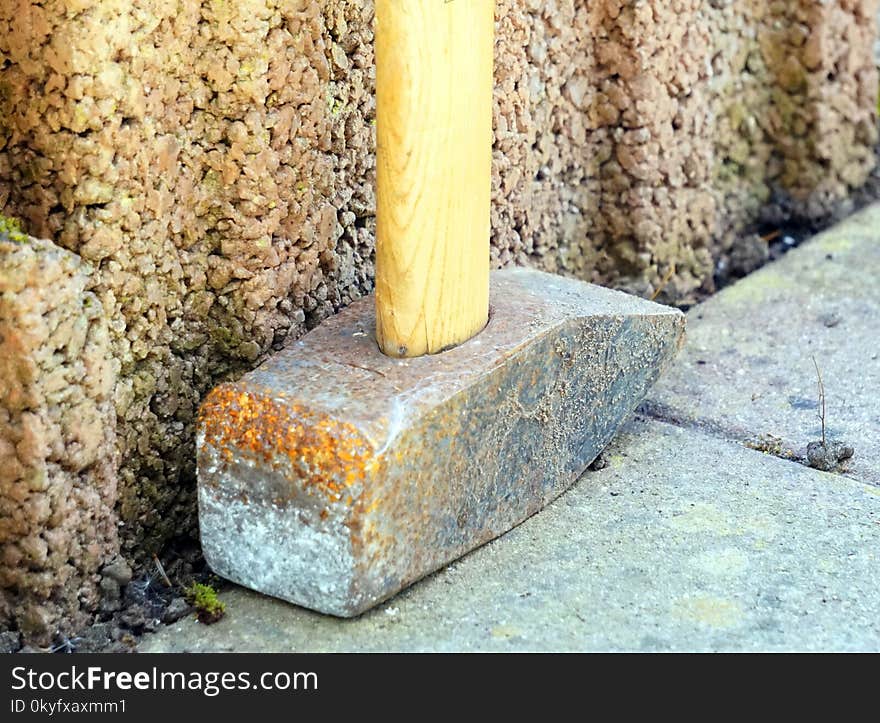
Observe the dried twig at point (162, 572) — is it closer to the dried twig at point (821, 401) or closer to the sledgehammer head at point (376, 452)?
the sledgehammer head at point (376, 452)

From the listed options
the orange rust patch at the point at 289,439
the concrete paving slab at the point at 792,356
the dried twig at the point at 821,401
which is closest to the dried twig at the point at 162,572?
the orange rust patch at the point at 289,439

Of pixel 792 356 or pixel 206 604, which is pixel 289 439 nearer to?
pixel 206 604

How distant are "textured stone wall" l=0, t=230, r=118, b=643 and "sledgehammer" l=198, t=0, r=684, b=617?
196 millimetres

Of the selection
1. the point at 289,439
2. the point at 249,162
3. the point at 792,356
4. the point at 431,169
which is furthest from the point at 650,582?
the point at 792,356

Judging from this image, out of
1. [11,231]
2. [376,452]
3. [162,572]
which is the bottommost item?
[162,572]

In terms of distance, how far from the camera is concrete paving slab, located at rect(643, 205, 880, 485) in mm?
3193

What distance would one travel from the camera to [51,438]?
233 centimetres

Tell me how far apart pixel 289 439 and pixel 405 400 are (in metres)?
0.22

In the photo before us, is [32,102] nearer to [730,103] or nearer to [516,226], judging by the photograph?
[516,226]

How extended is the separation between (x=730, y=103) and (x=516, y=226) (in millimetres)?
1046

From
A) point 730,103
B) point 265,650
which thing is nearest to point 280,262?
point 265,650

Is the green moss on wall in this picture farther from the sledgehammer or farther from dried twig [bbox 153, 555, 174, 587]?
dried twig [bbox 153, 555, 174, 587]

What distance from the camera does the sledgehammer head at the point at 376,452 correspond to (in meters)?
2.34

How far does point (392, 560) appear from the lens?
241 centimetres
